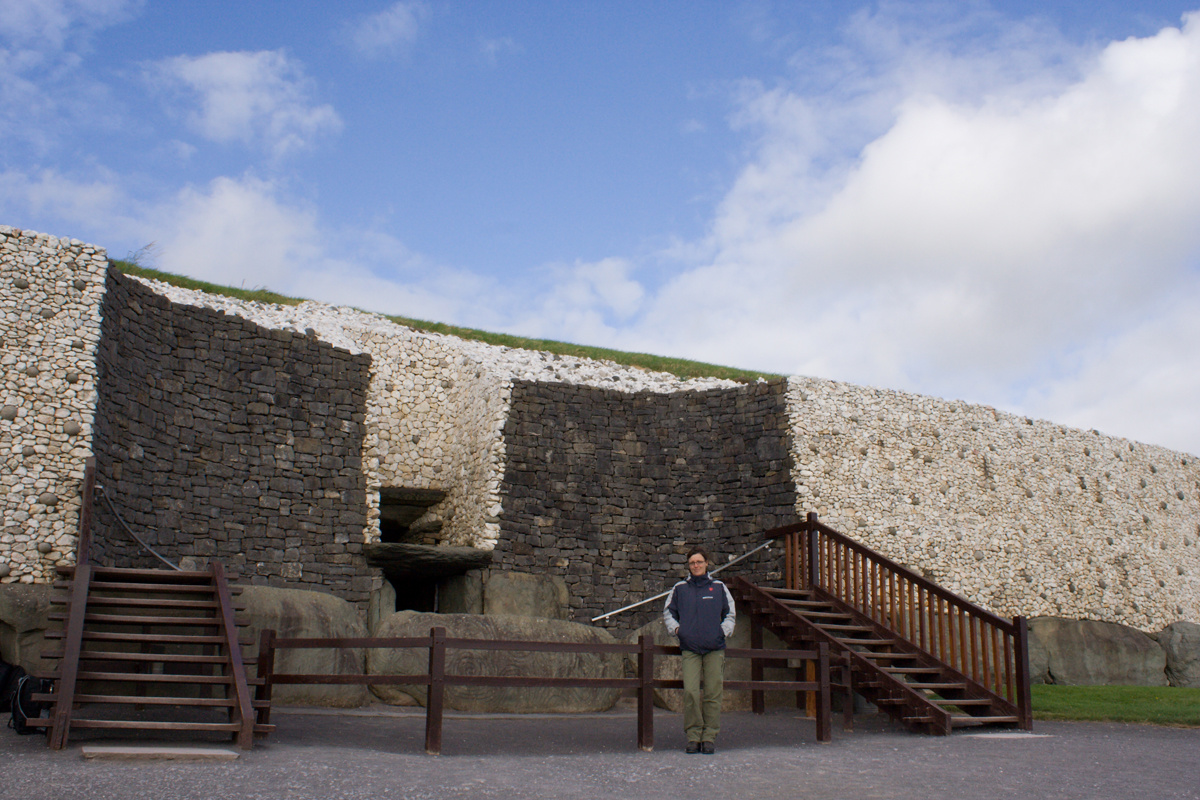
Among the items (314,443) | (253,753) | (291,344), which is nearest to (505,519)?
(314,443)

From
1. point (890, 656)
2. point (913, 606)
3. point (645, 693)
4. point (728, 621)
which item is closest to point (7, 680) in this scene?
point (645, 693)

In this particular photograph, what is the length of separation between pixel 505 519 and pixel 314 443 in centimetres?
303

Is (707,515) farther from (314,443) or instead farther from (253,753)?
(253,753)

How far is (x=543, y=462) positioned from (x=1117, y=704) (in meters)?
8.46

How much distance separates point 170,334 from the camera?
12.4m

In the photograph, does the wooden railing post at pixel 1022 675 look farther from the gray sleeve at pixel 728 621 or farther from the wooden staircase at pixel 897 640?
the gray sleeve at pixel 728 621

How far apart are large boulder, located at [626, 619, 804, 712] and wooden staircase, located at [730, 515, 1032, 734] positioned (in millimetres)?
538

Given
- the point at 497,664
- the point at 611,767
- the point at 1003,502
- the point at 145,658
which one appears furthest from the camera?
the point at 1003,502

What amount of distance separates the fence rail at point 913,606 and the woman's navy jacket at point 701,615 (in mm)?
3172

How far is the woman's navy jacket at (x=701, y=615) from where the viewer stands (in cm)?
755

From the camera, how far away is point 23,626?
9.38 metres

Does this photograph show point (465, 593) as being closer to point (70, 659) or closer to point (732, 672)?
point (732, 672)

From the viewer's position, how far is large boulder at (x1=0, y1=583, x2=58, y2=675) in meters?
9.33

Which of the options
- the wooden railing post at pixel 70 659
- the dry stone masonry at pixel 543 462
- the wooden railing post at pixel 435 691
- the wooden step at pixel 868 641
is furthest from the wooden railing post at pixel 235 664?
the wooden step at pixel 868 641
